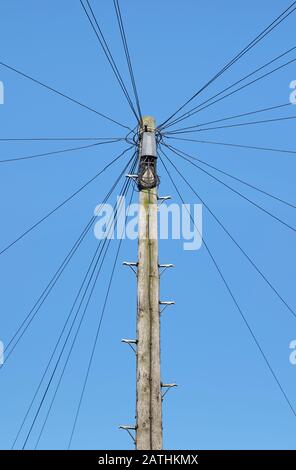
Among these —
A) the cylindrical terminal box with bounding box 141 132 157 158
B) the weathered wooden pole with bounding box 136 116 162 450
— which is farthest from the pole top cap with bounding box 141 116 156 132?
the weathered wooden pole with bounding box 136 116 162 450

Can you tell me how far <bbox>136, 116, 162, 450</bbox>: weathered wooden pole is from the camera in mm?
10891

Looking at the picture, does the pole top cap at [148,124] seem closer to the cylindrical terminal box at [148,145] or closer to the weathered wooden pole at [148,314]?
the cylindrical terminal box at [148,145]

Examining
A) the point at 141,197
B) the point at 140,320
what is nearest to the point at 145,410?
the point at 140,320

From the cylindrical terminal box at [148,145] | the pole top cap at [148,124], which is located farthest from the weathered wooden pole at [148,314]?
the pole top cap at [148,124]

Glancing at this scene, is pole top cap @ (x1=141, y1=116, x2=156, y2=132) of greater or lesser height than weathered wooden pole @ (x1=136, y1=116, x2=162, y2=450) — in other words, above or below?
above

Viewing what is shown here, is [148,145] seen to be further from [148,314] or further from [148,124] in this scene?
[148,314]

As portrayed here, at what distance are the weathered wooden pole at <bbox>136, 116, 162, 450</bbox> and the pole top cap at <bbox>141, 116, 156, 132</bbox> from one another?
12.3 inches

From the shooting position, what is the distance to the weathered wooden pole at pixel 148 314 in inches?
429

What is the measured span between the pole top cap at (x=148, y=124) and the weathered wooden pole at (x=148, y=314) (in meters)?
0.31

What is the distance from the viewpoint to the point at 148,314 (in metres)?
11.5

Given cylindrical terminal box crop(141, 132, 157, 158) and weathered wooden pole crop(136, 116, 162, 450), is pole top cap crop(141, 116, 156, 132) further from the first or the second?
weathered wooden pole crop(136, 116, 162, 450)

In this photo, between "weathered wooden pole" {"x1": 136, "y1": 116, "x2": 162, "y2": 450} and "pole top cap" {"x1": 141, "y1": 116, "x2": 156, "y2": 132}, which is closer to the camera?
"weathered wooden pole" {"x1": 136, "y1": 116, "x2": 162, "y2": 450}
